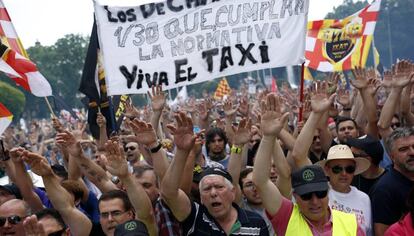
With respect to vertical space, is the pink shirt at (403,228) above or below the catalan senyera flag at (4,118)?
below

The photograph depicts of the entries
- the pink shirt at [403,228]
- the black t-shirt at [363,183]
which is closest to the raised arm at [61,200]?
the pink shirt at [403,228]

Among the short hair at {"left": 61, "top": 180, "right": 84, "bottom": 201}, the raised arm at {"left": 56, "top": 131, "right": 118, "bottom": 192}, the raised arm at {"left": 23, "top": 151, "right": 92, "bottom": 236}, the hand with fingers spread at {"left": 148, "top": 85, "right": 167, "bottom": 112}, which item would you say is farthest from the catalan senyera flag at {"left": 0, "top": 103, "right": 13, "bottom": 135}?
the hand with fingers spread at {"left": 148, "top": 85, "right": 167, "bottom": 112}

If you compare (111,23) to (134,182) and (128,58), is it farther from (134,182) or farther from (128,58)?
(134,182)

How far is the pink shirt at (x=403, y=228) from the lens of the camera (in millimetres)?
3816

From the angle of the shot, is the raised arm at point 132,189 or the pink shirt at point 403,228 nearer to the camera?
the pink shirt at point 403,228

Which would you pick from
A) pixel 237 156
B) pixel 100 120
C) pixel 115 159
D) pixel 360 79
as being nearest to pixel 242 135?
pixel 237 156

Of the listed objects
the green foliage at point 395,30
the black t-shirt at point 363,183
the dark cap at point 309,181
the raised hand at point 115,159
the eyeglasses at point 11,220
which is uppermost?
the raised hand at point 115,159

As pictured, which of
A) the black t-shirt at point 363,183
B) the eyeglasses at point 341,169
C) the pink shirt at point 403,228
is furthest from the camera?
the black t-shirt at point 363,183

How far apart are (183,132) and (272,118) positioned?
0.64m

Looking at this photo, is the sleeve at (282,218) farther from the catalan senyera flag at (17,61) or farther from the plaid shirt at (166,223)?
the catalan senyera flag at (17,61)

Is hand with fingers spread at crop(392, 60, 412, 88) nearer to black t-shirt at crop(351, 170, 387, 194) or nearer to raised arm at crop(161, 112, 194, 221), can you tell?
black t-shirt at crop(351, 170, 387, 194)

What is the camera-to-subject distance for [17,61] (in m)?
6.68

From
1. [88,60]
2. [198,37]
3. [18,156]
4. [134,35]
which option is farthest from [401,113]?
[18,156]

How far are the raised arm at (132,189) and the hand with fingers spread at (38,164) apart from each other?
22.4 inches
